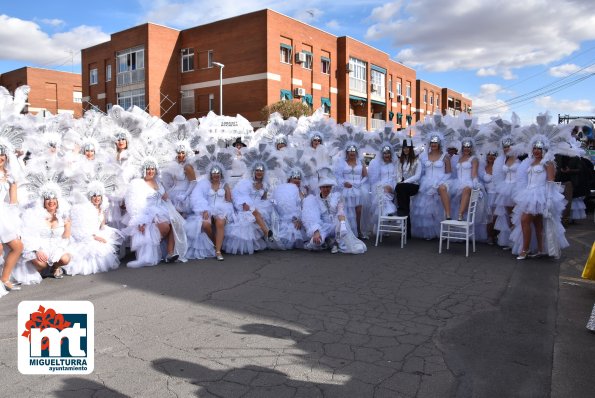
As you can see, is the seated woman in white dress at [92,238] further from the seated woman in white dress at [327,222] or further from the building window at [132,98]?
the building window at [132,98]

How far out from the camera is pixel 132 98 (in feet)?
120

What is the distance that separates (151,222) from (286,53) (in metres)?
27.5

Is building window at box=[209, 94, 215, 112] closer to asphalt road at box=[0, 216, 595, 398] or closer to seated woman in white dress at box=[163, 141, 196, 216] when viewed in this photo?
seated woman in white dress at box=[163, 141, 196, 216]

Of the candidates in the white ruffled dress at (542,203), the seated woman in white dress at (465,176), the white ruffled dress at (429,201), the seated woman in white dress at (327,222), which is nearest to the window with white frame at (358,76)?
the white ruffled dress at (429,201)

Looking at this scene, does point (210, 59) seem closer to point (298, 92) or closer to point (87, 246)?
point (298, 92)

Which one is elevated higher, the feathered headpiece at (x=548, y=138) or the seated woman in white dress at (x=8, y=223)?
the feathered headpiece at (x=548, y=138)

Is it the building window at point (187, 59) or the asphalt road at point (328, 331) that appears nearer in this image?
the asphalt road at point (328, 331)

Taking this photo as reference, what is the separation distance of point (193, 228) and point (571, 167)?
9.10m

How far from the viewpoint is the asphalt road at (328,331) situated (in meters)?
3.46

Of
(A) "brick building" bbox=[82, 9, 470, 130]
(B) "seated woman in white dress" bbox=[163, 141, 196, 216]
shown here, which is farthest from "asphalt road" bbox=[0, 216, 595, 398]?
(A) "brick building" bbox=[82, 9, 470, 130]

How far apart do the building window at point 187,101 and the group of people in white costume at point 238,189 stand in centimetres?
2582

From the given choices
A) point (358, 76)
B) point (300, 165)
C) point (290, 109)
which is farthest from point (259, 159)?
point (358, 76)

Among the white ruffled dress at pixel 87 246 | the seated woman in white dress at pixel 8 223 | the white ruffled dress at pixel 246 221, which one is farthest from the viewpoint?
the white ruffled dress at pixel 246 221

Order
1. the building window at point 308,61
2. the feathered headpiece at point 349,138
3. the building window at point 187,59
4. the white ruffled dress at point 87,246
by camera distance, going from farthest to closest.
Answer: the building window at point 187,59 → the building window at point 308,61 → the feathered headpiece at point 349,138 → the white ruffled dress at point 87,246
